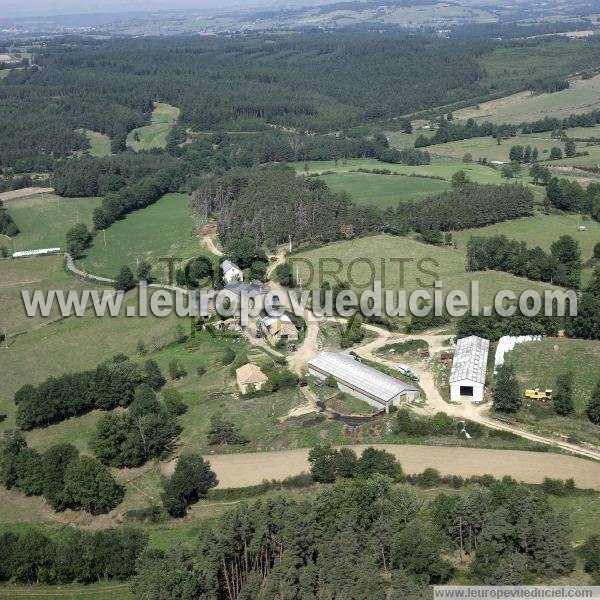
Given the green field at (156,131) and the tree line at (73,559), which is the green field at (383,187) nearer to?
the green field at (156,131)

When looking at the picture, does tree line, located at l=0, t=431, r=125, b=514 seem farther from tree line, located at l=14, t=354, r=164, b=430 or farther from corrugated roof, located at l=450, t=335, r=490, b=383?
corrugated roof, located at l=450, t=335, r=490, b=383

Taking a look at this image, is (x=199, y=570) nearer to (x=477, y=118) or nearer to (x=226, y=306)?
(x=226, y=306)

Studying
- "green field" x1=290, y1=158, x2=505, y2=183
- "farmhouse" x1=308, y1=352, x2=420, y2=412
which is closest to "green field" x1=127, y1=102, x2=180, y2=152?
"green field" x1=290, y1=158, x2=505, y2=183

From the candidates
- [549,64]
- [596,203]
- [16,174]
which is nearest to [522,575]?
[596,203]

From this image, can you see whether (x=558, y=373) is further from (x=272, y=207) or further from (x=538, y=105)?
(x=538, y=105)

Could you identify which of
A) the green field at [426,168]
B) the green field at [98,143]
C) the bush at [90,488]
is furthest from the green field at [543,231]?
the green field at [98,143]
